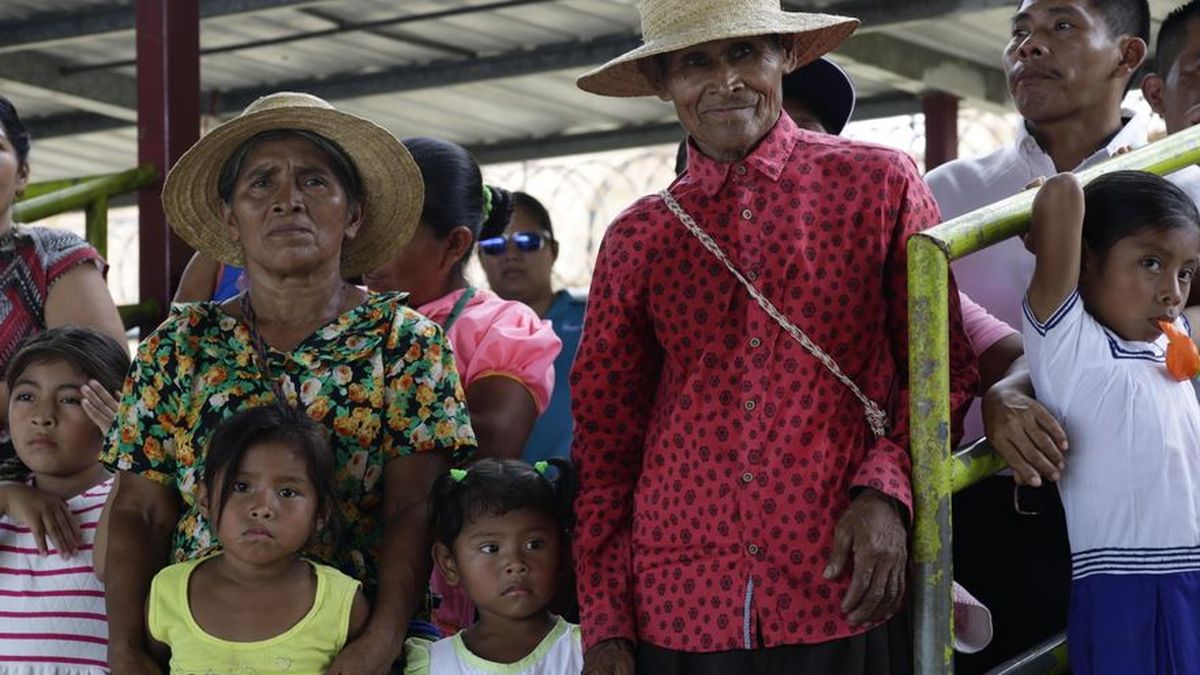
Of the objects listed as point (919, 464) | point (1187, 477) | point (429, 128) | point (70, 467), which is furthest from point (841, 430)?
point (429, 128)

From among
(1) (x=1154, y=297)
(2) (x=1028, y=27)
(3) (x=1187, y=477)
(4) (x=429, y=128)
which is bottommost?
(4) (x=429, y=128)

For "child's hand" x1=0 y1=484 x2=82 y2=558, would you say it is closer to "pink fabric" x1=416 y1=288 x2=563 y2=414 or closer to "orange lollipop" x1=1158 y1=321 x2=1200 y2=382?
"pink fabric" x1=416 y1=288 x2=563 y2=414

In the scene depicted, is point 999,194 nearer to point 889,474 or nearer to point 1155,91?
point 1155,91

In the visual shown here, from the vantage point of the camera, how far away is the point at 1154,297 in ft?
10.4

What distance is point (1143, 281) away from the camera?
316 centimetres

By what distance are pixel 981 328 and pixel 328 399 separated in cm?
126

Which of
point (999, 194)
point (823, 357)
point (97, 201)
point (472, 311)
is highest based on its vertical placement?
point (999, 194)

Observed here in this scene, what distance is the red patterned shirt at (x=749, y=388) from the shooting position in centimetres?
308

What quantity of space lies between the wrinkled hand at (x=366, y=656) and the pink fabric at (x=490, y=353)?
1.87 feet

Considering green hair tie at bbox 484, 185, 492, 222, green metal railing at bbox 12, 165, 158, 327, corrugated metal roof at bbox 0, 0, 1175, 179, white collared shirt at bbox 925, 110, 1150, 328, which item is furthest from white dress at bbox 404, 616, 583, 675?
corrugated metal roof at bbox 0, 0, 1175, 179

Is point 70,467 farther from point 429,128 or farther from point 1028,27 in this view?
point 429,128

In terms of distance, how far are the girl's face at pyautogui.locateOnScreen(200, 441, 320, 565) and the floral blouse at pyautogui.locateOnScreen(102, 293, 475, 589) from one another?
111 mm

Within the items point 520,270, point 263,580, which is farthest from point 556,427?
point 520,270

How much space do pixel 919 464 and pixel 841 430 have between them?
179 mm
